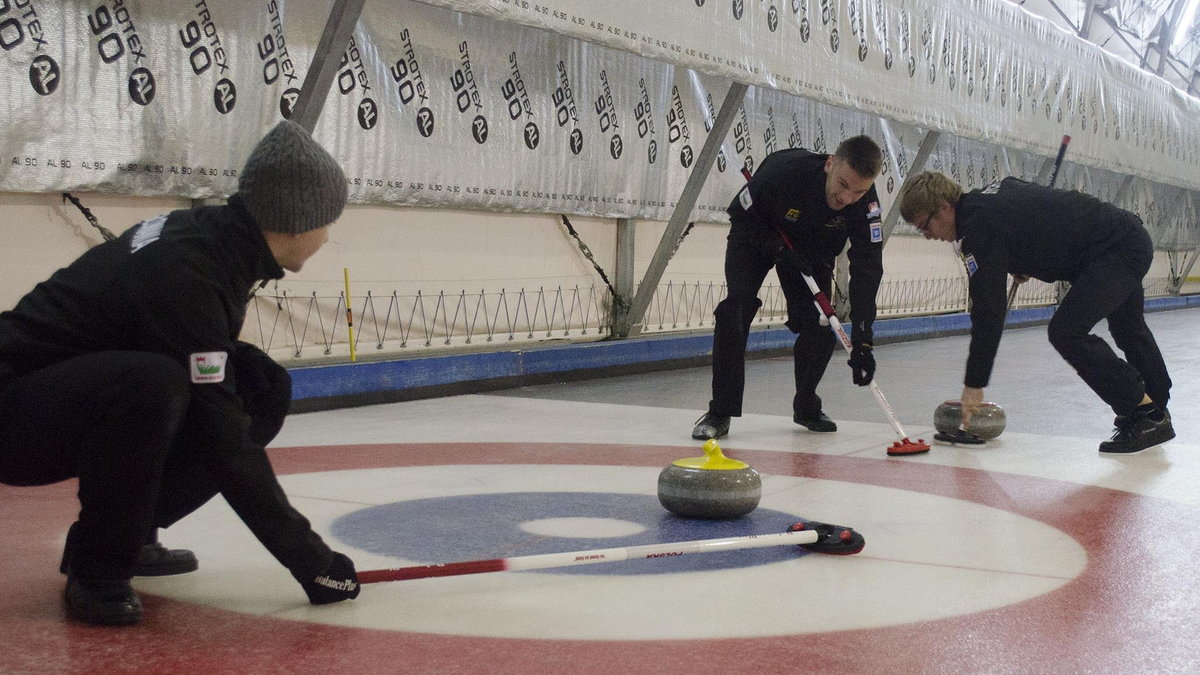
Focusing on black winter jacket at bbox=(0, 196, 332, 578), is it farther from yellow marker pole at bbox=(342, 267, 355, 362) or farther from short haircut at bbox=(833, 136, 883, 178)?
yellow marker pole at bbox=(342, 267, 355, 362)

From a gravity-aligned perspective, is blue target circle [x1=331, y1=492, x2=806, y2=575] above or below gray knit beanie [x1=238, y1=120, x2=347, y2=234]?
below

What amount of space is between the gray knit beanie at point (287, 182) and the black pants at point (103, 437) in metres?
0.34

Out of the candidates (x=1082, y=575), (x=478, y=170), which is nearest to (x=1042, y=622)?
(x=1082, y=575)

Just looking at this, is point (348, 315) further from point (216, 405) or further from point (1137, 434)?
point (216, 405)

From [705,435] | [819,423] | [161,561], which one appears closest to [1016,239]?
[819,423]

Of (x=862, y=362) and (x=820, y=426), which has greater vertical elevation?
(x=862, y=362)

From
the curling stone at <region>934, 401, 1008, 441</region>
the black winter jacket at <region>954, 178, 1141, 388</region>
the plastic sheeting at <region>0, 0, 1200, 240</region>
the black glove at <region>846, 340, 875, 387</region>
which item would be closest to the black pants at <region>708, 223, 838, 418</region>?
the black glove at <region>846, 340, 875, 387</region>

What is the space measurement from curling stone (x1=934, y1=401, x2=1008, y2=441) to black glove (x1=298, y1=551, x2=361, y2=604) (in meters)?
3.34

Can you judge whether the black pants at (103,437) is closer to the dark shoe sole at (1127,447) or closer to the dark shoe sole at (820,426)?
the dark shoe sole at (820,426)

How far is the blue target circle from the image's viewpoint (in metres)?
2.83

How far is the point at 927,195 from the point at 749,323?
3.10ft

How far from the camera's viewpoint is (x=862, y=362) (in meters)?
4.99

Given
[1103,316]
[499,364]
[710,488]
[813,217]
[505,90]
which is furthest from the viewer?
[505,90]

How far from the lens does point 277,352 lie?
21.0 ft
